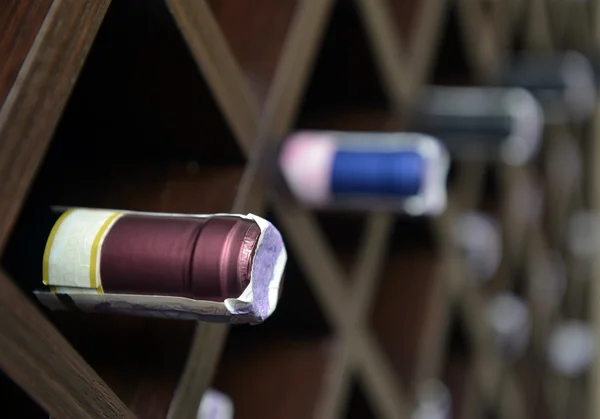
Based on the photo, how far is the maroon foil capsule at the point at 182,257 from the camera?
0.18 metres

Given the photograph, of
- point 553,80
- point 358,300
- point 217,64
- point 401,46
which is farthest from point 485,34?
point 217,64

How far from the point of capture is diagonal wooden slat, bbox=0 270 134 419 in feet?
0.55

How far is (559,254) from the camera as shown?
0.97m

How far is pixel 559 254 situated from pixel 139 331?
32.7 inches

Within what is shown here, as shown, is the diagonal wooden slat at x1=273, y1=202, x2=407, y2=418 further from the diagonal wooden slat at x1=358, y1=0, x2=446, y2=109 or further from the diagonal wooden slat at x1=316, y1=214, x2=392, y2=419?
the diagonal wooden slat at x1=358, y1=0, x2=446, y2=109

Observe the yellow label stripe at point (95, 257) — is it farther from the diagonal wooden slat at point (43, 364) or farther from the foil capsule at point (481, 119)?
the foil capsule at point (481, 119)

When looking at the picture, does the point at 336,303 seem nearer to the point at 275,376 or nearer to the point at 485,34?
the point at 275,376

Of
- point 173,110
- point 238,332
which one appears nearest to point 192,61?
point 173,110

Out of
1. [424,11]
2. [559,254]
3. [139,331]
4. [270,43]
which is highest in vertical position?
[559,254]

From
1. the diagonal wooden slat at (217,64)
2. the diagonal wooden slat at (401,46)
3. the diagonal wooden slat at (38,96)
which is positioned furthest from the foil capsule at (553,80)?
the diagonal wooden slat at (38,96)

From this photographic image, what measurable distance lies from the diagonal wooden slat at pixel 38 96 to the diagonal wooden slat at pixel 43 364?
0.05 feet

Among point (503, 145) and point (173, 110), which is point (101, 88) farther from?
point (503, 145)

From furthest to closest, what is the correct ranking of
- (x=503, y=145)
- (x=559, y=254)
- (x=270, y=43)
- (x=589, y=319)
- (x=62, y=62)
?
1. (x=589, y=319)
2. (x=559, y=254)
3. (x=503, y=145)
4. (x=270, y=43)
5. (x=62, y=62)

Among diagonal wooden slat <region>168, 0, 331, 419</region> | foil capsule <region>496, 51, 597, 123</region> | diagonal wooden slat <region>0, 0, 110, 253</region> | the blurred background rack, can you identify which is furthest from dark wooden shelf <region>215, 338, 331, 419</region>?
foil capsule <region>496, 51, 597, 123</region>
